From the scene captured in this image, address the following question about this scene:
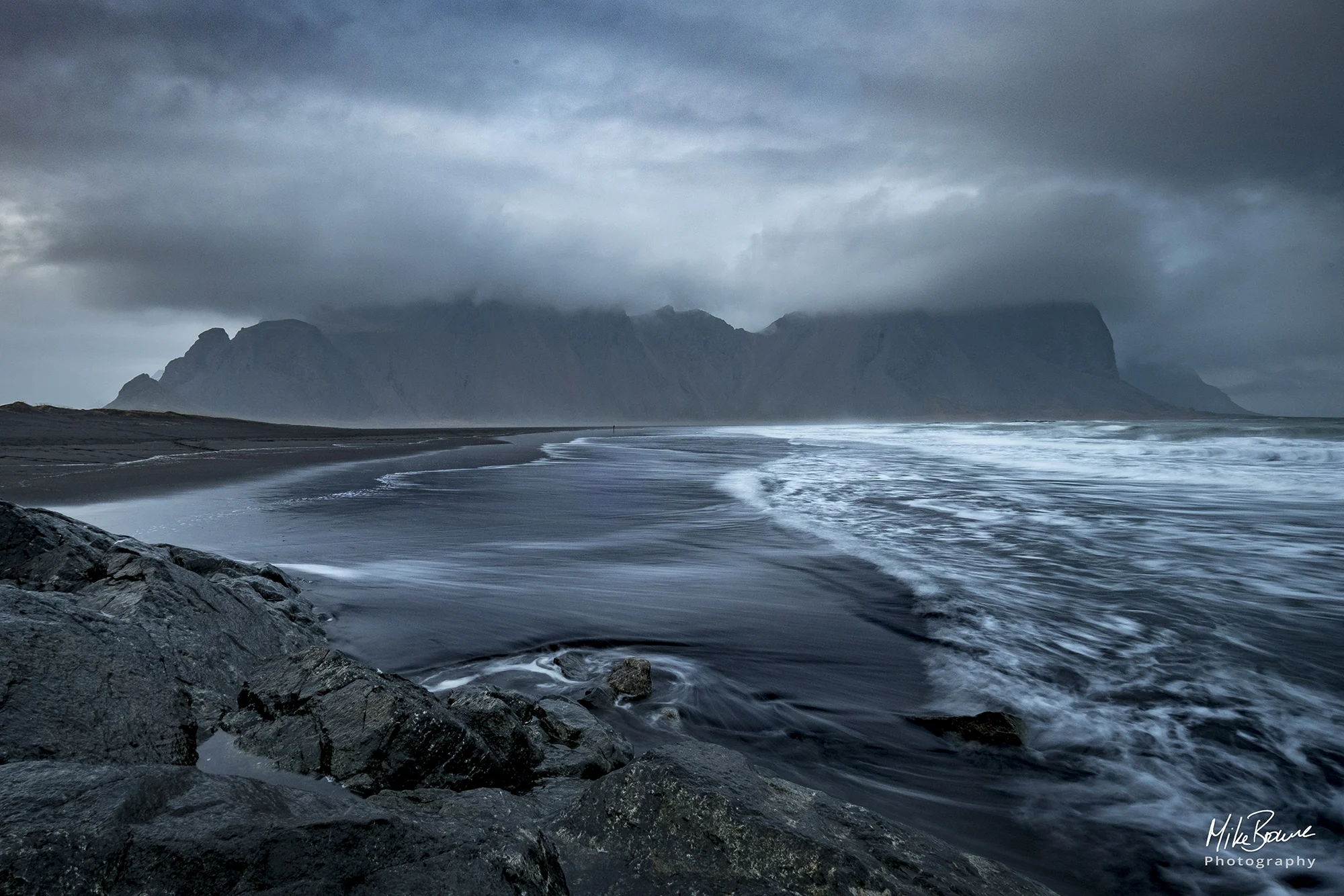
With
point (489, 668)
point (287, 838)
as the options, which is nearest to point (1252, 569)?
point (489, 668)

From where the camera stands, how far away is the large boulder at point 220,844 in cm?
153

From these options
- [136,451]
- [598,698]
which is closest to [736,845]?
[598,698]

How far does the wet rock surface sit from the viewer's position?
1.64m

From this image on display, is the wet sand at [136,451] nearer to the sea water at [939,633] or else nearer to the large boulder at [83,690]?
the sea water at [939,633]

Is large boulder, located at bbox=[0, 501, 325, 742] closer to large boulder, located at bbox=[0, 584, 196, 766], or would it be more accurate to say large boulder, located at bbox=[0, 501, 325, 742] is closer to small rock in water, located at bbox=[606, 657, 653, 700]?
large boulder, located at bbox=[0, 584, 196, 766]

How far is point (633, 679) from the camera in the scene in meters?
4.46

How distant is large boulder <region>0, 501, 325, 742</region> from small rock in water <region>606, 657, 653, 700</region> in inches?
84.0

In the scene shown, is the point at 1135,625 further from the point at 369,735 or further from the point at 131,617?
the point at 131,617

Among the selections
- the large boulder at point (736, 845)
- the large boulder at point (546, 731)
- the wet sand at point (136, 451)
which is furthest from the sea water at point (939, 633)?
the wet sand at point (136, 451)

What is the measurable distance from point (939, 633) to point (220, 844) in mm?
5508

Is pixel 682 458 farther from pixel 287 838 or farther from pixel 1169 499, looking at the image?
pixel 287 838

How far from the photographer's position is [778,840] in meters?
2.04

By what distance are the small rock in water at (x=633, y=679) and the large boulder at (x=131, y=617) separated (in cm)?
213

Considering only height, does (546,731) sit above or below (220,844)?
below
